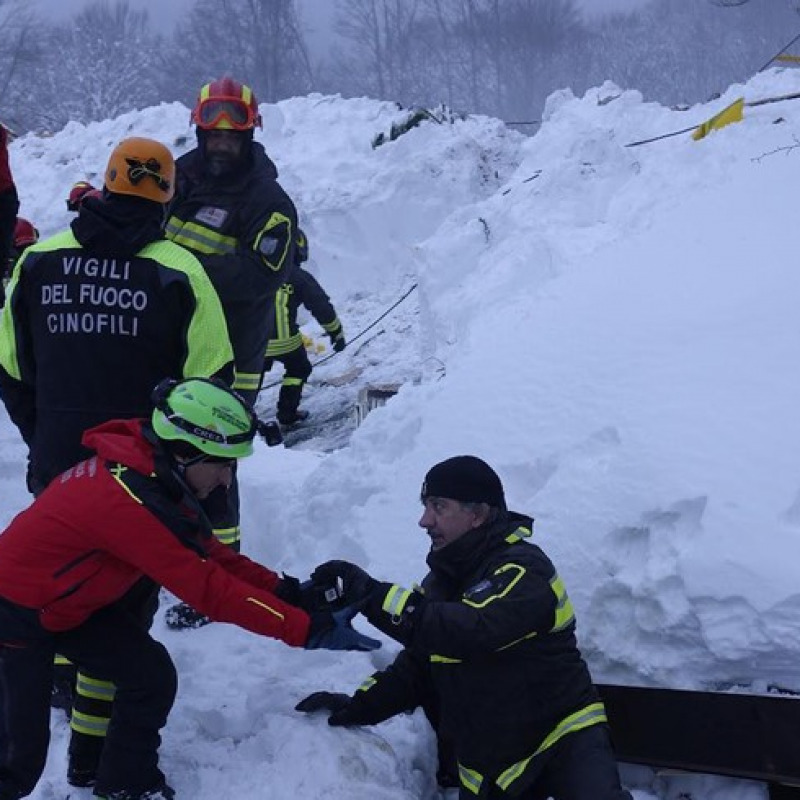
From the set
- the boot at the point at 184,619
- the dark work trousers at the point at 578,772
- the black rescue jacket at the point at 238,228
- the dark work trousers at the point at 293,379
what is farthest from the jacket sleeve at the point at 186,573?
the dark work trousers at the point at 293,379

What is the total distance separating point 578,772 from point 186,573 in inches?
52.3

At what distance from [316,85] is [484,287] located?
120 ft

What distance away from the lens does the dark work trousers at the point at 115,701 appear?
275 cm

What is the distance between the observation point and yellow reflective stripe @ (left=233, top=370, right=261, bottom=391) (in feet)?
14.1

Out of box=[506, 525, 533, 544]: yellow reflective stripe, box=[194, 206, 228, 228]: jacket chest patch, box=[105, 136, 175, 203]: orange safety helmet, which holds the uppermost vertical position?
box=[105, 136, 175, 203]: orange safety helmet

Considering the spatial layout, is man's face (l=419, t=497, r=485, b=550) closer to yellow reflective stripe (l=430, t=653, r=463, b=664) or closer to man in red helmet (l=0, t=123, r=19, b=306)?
yellow reflective stripe (l=430, t=653, r=463, b=664)

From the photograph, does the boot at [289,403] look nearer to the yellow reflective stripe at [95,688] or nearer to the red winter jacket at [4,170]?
the red winter jacket at [4,170]

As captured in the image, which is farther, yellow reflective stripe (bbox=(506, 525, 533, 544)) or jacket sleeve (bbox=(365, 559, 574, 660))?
yellow reflective stripe (bbox=(506, 525, 533, 544))

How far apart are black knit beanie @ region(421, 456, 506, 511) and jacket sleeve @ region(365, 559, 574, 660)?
23 centimetres

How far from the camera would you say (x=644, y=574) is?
3490mm

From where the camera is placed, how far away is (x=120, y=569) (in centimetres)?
279

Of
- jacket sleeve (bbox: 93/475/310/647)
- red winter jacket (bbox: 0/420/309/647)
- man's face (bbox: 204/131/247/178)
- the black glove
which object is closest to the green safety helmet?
red winter jacket (bbox: 0/420/309/647)

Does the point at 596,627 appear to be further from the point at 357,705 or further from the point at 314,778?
the point at 314,778

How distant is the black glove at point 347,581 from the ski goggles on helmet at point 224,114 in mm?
1944
